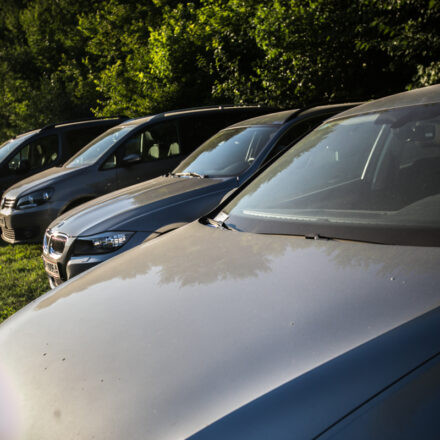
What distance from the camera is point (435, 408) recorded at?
117cm

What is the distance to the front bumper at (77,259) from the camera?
14.0 ft

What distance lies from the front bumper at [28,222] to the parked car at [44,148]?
2068 mm

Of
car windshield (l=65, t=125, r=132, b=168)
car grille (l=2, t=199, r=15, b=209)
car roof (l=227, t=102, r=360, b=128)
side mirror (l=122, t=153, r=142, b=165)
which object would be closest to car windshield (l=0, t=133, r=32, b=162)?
car grille (l=2, t=199, r=15, b=209)

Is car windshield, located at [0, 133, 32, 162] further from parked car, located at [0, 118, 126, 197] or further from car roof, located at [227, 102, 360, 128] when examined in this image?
car roof, located at [227, 102, 360, 128]

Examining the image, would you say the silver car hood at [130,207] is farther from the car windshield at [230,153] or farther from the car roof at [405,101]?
the car roof at [405,101]

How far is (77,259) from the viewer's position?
173 inches

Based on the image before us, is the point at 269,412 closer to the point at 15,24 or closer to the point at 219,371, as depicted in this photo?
the point at 219,371

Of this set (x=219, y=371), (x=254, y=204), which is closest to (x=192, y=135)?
(x=254, y=204)

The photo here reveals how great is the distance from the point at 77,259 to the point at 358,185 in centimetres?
267

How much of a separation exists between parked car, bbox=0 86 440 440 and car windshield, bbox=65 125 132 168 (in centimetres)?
516

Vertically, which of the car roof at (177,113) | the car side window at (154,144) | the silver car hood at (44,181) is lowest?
the silver car hood at (44,181)

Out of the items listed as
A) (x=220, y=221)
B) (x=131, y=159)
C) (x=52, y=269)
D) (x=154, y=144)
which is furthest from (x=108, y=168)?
(x=220, y=221)

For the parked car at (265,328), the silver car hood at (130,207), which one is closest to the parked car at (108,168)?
the silver car hood at (130,207)

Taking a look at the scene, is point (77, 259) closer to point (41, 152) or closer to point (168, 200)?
point (168, 200)
